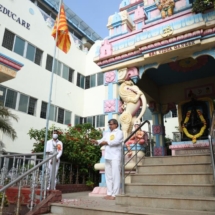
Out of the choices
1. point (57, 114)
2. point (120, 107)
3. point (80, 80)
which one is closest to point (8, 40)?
point (57, 114)

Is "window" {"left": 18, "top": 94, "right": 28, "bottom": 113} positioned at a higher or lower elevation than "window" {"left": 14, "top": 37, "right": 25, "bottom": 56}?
lower

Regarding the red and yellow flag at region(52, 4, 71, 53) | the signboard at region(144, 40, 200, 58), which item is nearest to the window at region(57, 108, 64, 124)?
the red and yellow flag at region(52, 4, 71, 53)

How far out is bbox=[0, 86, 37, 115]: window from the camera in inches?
528

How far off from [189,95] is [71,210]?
6.57 metres

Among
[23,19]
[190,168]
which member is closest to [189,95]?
[190,168]

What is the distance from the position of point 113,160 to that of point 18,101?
1105cm

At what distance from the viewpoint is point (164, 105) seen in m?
9.90

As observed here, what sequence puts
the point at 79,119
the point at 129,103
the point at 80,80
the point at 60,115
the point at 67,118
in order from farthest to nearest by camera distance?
the point at 80,80, the point at 79,119, the point at 67,118, the point at 60,115, the point at 129,103

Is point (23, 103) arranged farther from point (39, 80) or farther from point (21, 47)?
point (21, 47)

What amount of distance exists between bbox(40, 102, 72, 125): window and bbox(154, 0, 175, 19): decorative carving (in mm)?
11366

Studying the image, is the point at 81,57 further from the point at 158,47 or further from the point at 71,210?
the point at 71,210

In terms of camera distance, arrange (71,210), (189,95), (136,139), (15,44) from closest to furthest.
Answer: (71,210) < (136,139) < (189,95) < (15,44)

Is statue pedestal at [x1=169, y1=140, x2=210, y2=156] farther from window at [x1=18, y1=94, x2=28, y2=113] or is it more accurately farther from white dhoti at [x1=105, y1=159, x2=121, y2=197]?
window at [x1=18, y1=94, x2=28, y2=113]

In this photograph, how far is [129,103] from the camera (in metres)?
6.84
